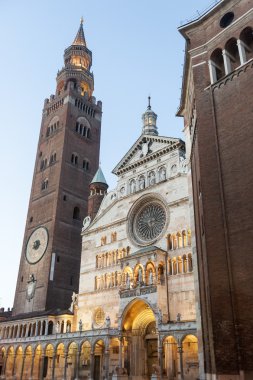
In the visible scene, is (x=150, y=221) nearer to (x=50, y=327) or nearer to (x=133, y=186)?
(x=133, y=186)

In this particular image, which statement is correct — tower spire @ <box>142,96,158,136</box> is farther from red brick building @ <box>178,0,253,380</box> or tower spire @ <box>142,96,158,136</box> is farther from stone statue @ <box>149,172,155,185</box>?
red brick building @ <box>178,0,253,380</box>

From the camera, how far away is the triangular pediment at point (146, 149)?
37.4m

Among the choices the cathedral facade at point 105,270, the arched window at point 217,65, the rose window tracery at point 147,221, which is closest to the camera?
the arched window at point 217,65

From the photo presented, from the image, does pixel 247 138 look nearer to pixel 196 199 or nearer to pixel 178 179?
pixel 196 199

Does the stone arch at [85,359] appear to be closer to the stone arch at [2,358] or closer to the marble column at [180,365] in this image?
the marble column at [180,365]

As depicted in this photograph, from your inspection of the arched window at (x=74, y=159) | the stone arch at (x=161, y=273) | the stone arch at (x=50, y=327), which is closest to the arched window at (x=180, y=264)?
the stone arch at (x=161, y=273)

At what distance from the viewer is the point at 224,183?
15.7 meters

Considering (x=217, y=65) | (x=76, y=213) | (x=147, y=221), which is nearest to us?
(x=217, y=65)

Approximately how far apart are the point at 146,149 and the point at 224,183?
24.7m

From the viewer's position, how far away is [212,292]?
14445 mm

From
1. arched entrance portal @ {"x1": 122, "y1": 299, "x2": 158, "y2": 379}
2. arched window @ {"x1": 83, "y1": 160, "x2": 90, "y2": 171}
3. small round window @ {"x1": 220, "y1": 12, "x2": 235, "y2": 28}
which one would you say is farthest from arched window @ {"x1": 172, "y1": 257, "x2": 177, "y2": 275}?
arched window @ {"x1": 83, "y1": 160, "x2": 90, "y2": 171}

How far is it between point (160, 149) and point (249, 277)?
25515 mm

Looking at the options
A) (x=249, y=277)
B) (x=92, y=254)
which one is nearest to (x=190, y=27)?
(x=249, y=277)

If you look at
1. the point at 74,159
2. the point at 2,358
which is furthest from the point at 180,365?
the point at 74,159
